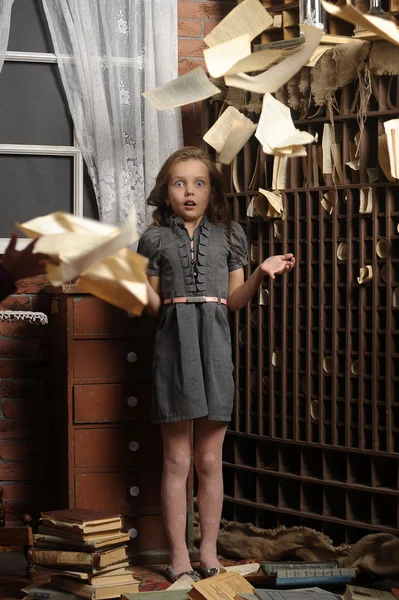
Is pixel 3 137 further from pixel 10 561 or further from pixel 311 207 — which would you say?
pixel 10 561

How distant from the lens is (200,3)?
3041 mm

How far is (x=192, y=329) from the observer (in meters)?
2.42

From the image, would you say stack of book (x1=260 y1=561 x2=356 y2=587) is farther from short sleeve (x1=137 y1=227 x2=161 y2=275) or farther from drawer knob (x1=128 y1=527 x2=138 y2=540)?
short sleeve (x1=137 y1=227 x2=161 y2=275)

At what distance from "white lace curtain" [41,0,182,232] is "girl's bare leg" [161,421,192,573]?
2.61 ft

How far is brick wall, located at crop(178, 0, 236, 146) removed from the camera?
302 centimetres

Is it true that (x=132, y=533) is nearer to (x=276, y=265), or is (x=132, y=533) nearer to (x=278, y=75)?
(x=276, y=265)

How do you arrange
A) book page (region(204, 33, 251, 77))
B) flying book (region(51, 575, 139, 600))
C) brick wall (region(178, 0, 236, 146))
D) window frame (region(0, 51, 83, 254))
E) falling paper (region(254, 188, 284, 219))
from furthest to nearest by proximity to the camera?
brick wall (region(178, 0, 236, 146))
window frame (region(0, 51, 83, 254))
falling paper (region(254, 188, 284, 219))
flying book (region(51, 575, 139, 600))
book page (region(204, 33, 251, 77))

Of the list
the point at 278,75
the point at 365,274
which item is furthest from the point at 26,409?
the point at 278,75

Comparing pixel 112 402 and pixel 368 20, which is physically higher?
pixel 368 20

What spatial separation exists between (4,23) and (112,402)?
1.34 m

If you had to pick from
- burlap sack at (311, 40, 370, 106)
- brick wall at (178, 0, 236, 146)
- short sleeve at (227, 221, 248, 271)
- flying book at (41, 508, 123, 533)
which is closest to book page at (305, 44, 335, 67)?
burlap sack at (311, 40, 370, 106)

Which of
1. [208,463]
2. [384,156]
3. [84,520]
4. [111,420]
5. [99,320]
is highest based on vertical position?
[384,156]

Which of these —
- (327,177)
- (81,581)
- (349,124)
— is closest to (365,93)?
(349,124)

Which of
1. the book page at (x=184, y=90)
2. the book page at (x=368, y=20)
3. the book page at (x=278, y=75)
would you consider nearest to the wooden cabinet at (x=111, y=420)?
the book page at (x=184, y=90)
